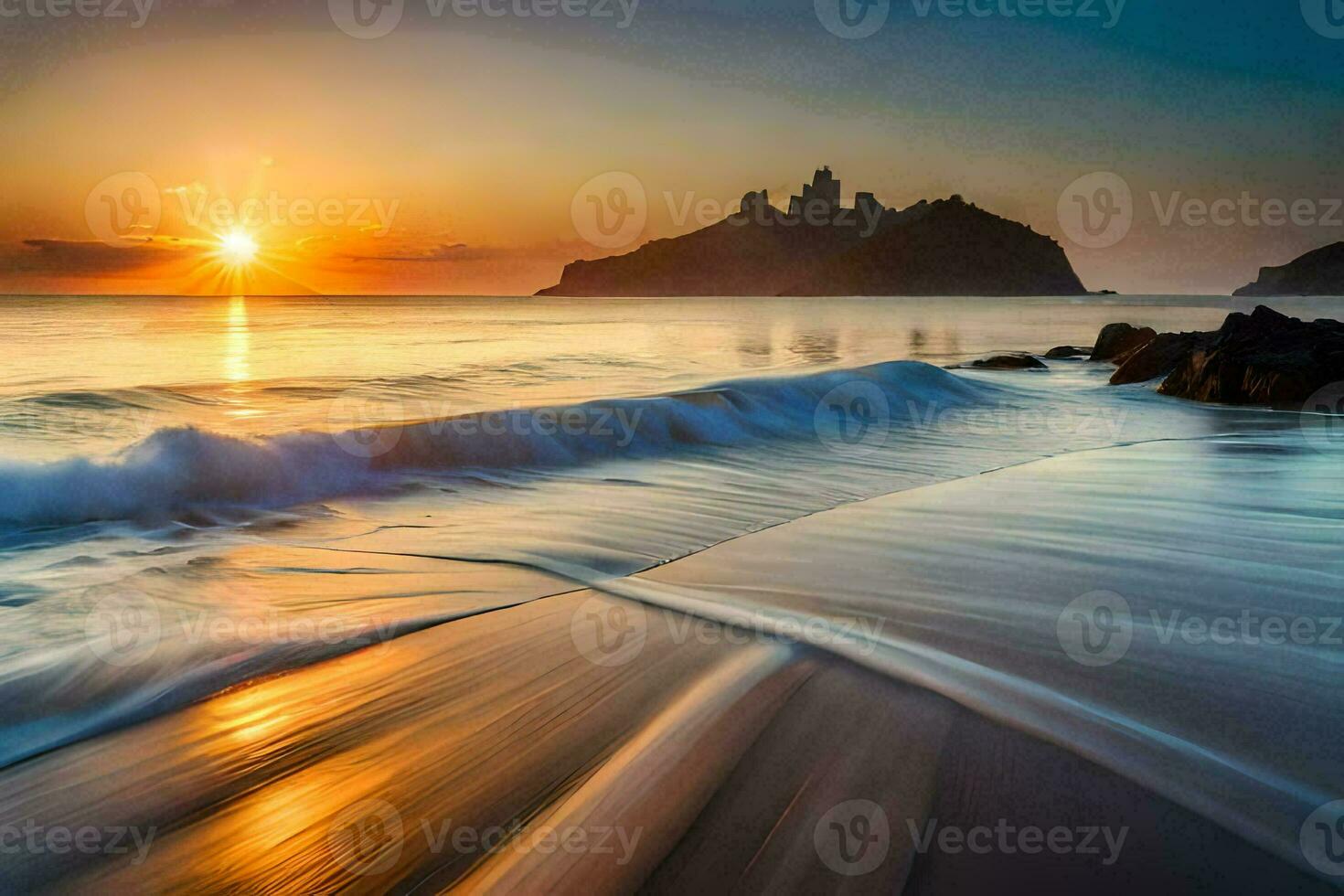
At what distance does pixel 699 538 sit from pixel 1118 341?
25.4 meters

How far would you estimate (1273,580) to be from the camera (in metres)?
4.34

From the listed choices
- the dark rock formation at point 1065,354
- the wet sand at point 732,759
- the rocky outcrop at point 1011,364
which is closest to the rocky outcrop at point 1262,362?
the rocky outcrop at point 1011,364

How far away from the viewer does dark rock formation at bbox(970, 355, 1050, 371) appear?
23.3 meters

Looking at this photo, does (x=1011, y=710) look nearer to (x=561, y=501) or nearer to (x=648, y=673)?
(x=648, y=673)

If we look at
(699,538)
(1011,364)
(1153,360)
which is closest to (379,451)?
(699,538)

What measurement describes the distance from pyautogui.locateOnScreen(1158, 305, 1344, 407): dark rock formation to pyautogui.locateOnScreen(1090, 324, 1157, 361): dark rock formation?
9596mm

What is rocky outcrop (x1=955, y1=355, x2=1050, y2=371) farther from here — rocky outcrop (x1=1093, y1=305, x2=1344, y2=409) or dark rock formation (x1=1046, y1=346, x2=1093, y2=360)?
rocky outcrop (x1=1093, y1=305, x2=1344, y2=409)

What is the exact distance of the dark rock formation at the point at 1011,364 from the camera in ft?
76.5

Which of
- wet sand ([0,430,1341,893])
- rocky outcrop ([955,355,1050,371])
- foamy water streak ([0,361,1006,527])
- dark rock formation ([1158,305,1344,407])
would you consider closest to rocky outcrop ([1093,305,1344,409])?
dark rock formation ([1158,305,1344,407])

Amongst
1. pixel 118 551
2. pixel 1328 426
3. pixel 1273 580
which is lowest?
pixel 118 551

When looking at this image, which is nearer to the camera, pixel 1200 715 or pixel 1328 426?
pixel 1200 715

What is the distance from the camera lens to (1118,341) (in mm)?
26188

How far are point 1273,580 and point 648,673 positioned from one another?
11.6ft

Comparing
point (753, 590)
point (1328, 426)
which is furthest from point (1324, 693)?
point (1328, 426)
